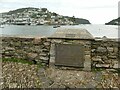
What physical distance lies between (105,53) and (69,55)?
1219 mm

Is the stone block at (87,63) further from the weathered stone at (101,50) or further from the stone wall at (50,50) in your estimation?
the weathered stone at (101,50)

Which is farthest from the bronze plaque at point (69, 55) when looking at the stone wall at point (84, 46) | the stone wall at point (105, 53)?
the stone wall at point (105, 53)

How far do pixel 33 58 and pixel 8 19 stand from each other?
118 metres

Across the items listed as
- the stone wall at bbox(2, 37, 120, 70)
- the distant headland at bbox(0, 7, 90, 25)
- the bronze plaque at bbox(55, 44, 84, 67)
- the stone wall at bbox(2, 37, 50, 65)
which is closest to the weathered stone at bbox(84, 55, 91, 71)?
the stone wall at bbox(2, 37, 120, 70)

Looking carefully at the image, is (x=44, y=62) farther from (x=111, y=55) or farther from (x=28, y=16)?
(x=28, y=16)

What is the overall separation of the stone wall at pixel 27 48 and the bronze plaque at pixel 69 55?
1.54 ft

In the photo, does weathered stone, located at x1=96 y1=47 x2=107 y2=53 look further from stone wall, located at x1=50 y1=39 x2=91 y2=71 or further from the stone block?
the stone block

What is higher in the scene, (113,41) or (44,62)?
(113,41)

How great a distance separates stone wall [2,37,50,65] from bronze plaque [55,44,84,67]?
469mm

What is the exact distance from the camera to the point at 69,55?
27.1 feet

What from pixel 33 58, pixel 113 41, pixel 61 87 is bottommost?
pixel 61 87

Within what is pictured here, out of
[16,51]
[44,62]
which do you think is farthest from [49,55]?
[16,51]

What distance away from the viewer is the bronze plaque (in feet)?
26.7

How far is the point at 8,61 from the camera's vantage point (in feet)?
28.4
